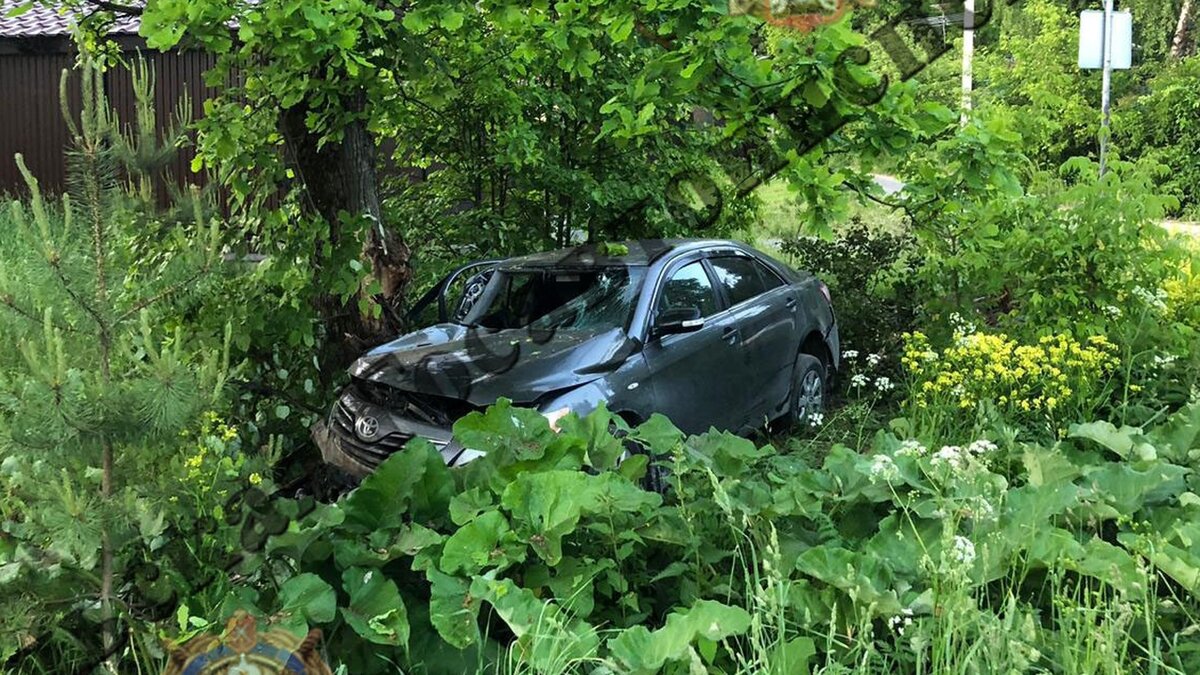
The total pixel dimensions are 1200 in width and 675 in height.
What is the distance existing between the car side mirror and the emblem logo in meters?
2.84

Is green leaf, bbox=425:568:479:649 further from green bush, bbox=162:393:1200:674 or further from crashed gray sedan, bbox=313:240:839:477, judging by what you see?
crashed gray sedan, bbox=313:240:839:477

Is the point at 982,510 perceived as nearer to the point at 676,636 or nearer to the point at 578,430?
the point at 676,636

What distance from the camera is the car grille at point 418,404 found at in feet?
14.6

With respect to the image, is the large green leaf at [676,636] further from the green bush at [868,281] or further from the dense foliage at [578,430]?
the green bush at [868,281]

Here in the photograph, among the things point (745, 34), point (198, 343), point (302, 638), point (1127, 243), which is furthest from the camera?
point (1127, 243)

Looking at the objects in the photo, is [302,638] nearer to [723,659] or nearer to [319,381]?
[723,659]


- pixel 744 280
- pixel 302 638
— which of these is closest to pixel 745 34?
Result: pixel 744 280

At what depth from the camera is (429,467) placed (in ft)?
9.46

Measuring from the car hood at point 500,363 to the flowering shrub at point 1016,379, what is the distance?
182cm

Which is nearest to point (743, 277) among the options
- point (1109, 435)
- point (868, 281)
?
point (868, 281)

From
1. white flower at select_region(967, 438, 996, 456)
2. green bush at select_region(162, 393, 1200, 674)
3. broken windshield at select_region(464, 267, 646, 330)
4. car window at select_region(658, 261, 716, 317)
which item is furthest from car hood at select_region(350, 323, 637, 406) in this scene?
white flower at select_region(967, 438, 996, 456)

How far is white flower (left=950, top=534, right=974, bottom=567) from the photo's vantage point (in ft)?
7.08

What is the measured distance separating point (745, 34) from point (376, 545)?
2.61 m

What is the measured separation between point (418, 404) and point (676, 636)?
8.67 ft
